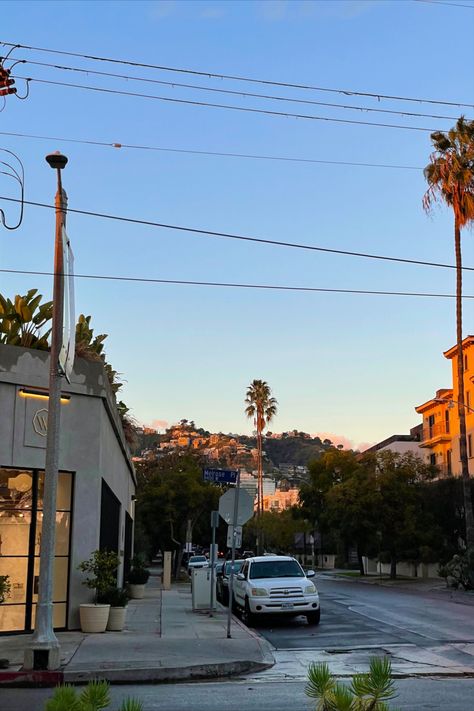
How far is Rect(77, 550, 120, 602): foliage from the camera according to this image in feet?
53.2

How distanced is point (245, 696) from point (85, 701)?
6621 mm

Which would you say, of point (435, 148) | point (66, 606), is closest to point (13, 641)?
point (66, 606)

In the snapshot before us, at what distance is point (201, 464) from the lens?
192 ft

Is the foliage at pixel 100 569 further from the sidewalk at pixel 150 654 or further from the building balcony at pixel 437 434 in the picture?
the building balcony at pixel 437 434

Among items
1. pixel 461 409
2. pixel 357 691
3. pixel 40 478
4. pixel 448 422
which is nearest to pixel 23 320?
pixel 40 478

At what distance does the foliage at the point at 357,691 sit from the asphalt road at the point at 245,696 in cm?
526

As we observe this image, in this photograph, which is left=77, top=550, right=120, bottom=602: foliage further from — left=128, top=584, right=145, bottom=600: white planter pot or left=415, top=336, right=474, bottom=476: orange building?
left=415, top=336, right=474, bottom=476: orange building

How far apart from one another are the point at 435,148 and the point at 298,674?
102 ft

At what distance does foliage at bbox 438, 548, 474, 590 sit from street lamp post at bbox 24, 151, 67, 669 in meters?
26.2

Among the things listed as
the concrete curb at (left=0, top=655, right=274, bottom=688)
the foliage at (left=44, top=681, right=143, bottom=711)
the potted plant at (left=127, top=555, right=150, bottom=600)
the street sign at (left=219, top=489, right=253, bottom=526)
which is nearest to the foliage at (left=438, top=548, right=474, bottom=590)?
the potted plant at (left=127, top=555, right=150, bottom=600)

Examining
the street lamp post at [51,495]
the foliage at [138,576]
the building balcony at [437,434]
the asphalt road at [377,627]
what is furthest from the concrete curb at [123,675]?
the building balcony at [437,434]

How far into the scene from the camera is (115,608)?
53.7 feet

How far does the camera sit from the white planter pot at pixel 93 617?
15.9m

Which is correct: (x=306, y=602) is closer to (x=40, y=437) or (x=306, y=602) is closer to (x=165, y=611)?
(x=165, y=611)
